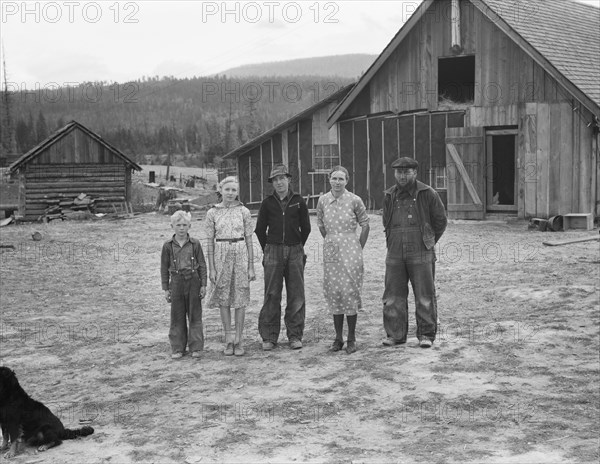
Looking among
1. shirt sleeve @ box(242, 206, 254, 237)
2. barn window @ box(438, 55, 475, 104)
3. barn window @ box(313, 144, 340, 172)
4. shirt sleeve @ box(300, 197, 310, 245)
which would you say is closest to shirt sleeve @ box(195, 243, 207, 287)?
shirt sleeve @ box(242, 206, 254, 237)

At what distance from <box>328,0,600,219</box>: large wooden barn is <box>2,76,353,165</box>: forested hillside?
51907 millimetres

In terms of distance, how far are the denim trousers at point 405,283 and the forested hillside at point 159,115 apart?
63.4m

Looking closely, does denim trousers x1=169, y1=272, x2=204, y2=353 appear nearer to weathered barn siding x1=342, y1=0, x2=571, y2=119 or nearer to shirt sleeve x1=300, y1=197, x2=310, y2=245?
shirt sleeve x1=300, y1=197, x2=310, y2=245

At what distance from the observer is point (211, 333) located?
8.67 metres

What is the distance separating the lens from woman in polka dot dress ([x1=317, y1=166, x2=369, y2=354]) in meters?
7.36

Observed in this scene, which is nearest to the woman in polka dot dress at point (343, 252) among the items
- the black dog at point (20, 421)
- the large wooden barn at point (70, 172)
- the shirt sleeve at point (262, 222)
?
the shirt sleeve at point (262, 222)

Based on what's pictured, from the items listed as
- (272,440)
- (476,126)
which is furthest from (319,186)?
(272,440)

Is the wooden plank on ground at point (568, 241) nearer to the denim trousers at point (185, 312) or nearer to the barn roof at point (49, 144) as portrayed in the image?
the denim trousers at point (185, 312)

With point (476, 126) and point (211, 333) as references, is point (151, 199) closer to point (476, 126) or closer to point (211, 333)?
point (476, 126)

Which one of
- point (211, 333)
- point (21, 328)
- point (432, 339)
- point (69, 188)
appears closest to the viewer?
point (432, 339)

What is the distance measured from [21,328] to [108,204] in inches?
742

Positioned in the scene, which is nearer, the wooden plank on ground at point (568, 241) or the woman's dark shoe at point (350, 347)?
the woman's dark shoe at point (350, 347)

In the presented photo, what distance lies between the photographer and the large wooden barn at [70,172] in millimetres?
26984

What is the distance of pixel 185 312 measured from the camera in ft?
25.0
